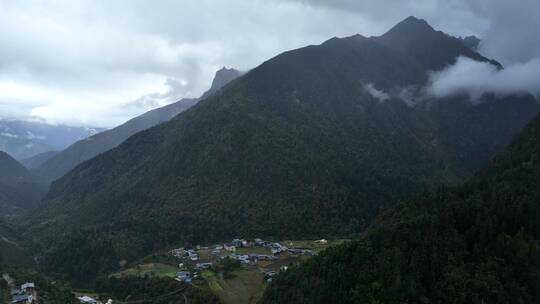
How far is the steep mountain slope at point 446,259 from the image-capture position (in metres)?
65.2

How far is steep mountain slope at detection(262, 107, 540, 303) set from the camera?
214 ft

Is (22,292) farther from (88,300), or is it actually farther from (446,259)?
(446,259)

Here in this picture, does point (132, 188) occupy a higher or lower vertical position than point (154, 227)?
higher

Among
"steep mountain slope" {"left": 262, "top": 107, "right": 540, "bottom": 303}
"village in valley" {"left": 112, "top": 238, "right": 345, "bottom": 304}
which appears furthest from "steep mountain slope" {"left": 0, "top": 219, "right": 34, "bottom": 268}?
"steep mountain slope" {"left": 262, "top": 107, "right": 540, "bottom": 303}

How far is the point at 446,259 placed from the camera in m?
70.2

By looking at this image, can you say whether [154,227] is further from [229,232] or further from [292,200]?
[292,200]

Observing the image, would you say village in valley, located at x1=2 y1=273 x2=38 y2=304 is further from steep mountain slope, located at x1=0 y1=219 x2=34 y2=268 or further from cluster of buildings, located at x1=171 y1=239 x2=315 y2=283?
steep mountain slope, located at x1=0 y1=219 x2=34 y2=268

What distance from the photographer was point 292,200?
168 metres

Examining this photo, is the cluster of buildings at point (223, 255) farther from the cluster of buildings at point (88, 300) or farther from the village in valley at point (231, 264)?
the cluster of buildings at point (88, 300)

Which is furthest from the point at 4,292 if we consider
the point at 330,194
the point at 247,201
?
the point at 330,194

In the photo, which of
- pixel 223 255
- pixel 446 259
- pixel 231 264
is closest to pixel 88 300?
pixel 231 264

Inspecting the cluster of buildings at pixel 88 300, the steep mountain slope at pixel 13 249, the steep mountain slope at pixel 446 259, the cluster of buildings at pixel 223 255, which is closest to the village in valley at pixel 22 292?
the cluster of buildings at pixel 88 300

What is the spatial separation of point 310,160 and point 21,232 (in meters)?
124

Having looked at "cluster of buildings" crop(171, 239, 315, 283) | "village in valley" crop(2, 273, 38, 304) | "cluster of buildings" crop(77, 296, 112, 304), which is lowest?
"cluster of buildings" crop(77, 296, 112, 304)
